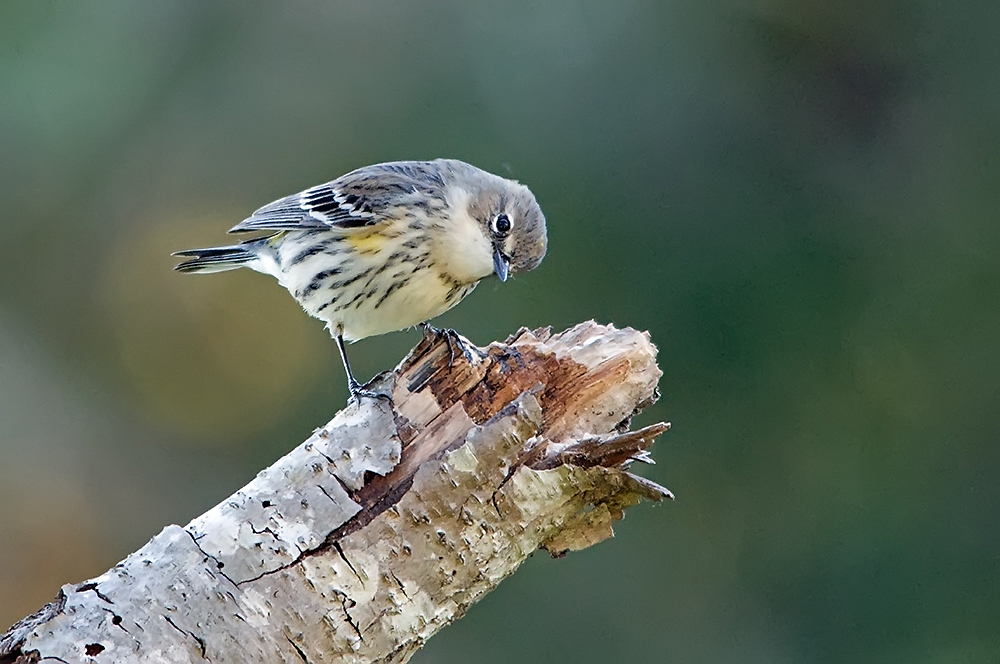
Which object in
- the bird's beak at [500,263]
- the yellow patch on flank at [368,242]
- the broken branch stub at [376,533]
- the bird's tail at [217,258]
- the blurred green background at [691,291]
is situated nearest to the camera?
the broken branch stub at [376,533]

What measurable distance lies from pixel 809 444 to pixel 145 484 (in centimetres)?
348

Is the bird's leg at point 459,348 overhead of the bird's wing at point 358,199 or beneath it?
beneath

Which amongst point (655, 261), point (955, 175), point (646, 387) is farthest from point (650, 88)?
point (646, 387)

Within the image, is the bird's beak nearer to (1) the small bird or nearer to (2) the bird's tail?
(1) the small bird

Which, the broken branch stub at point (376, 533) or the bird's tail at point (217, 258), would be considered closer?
the broken branch stub at point (376, 533)

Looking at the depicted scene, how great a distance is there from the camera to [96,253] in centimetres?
624

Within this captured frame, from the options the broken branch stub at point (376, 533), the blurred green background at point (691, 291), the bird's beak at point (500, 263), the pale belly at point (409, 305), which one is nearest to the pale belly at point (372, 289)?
the pale belly at point (409, 305)

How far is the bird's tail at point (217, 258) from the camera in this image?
4184 mm

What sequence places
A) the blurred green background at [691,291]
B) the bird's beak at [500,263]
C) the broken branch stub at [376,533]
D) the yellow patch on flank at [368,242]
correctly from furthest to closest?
the blurred green background at [691,291]
the yellow patch on flank at [368,242]
the bird's beak at [500,263]
the broken branch stub at [376,533]

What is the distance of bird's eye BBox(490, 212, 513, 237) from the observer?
11.6 ft

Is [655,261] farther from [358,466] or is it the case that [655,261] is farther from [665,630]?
[358,466]

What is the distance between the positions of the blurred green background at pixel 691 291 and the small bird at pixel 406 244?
5.39 ft

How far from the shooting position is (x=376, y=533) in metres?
2.53

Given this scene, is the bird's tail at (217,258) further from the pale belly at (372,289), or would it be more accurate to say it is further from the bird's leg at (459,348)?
the bird's leg at (459,348)
